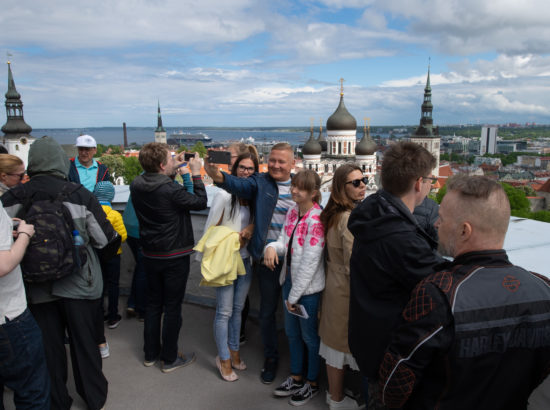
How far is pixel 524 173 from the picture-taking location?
2781 inches

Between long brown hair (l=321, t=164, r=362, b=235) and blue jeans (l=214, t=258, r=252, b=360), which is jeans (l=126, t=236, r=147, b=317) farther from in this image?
long brown hair (l=321, t=164, r=362, b=235)

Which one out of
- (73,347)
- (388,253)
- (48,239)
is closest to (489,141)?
(388,253)

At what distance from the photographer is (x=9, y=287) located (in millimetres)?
1811

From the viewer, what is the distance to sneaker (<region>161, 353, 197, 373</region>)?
2676 mm

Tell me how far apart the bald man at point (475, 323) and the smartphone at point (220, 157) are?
1.40m

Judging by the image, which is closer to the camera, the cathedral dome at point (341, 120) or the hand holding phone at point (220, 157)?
the hand holding phone at point (220, 157)

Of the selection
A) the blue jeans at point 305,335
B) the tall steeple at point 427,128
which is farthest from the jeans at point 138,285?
the tall steeple at point 427,128

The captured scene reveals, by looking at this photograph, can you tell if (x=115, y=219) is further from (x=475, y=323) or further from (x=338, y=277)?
(x=475, y=323)

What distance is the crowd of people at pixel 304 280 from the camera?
1104mm

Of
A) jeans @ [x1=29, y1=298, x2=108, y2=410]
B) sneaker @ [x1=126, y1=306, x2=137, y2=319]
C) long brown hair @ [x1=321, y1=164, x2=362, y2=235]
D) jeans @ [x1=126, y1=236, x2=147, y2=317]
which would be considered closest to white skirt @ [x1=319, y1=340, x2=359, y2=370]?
long brown hair @ [x1=321, y1=164, x2=362, y2=235]

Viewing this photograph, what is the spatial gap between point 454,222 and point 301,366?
1.61m

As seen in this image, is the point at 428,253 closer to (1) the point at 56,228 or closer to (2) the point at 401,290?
(2) the point at 401,290

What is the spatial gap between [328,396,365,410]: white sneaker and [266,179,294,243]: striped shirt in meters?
0.99

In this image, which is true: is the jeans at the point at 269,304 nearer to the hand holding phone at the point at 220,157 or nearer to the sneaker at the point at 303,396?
the sneaker at the point at 303,396
